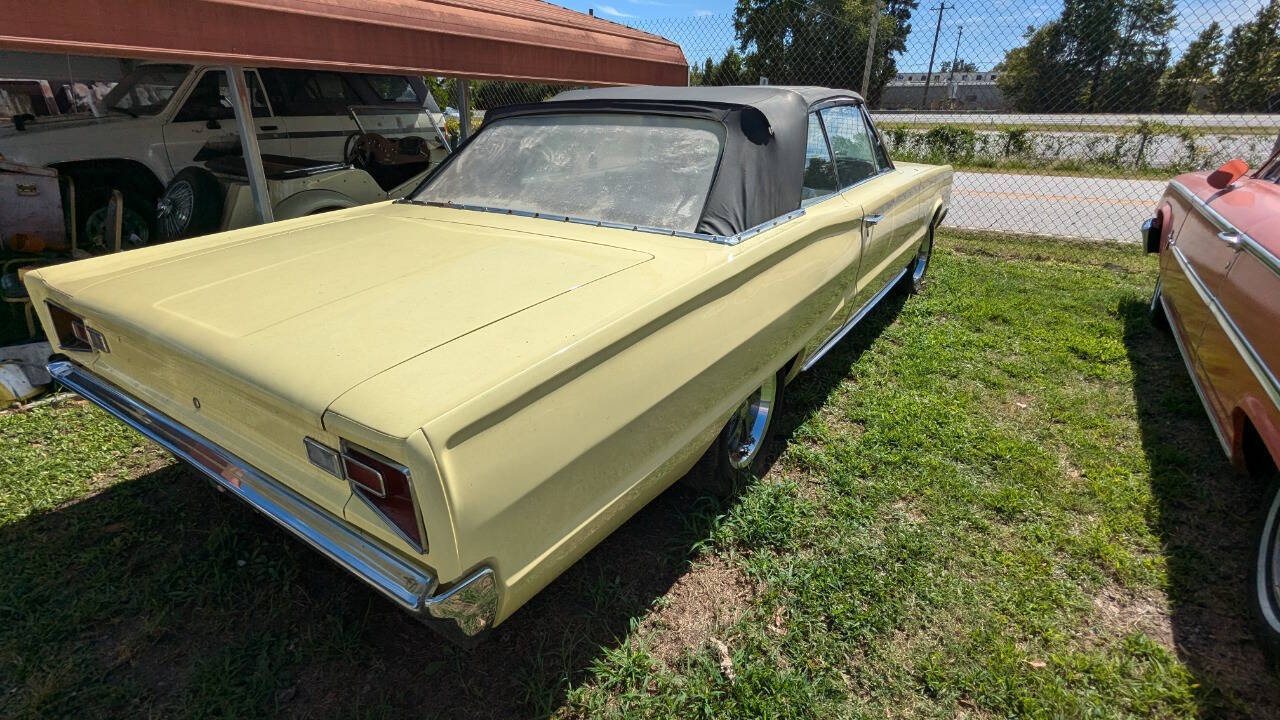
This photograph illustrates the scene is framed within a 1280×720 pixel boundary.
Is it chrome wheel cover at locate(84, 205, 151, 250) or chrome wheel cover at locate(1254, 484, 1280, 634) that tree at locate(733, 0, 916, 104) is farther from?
chrome wheel cover at locate(1254, 484, 1280, 634)

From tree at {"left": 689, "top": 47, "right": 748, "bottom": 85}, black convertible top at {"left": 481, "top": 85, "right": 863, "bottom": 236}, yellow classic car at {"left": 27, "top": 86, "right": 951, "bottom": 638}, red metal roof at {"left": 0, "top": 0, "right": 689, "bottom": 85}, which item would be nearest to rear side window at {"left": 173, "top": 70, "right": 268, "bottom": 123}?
red metal roof at {"left": 0, "top": 0, "right": 689, "bottom": 85}

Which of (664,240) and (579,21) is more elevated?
(579,21)

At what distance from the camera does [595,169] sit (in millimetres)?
2723

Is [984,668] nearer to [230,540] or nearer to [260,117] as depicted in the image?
[230,540]

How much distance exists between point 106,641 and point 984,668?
2731 millimetres

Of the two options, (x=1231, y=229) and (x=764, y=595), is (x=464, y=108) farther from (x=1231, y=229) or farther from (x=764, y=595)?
(x=1231, y=229)

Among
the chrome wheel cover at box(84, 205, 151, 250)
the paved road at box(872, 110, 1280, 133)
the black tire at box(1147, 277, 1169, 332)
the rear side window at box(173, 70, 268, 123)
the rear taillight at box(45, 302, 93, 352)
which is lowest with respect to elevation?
the black tire at box(1147, 277, 1169, 332)

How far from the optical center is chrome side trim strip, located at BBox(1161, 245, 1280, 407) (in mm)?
2113

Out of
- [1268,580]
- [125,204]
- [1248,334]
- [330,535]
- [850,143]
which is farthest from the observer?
[125,204]

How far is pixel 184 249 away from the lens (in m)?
2.48

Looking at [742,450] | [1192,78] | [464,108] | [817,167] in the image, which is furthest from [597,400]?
[1192,78]

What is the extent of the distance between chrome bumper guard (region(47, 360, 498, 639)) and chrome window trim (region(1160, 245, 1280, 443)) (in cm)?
244

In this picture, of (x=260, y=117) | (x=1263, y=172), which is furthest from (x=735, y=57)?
(x=1263, y=172)

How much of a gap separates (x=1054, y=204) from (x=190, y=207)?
10.6 m
